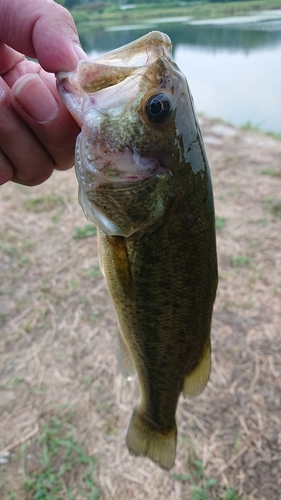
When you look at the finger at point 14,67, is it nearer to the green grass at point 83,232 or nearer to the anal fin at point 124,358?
A: the anal fin at point 124,358

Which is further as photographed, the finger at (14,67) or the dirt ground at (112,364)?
the dirt ground at (112,364)

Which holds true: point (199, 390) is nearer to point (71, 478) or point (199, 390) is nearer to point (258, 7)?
point (71, 478)

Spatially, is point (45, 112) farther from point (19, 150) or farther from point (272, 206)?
point (272, 206)

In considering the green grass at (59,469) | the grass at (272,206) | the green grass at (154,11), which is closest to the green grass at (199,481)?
the green grass at (59,469)

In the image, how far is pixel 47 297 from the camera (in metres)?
3.42

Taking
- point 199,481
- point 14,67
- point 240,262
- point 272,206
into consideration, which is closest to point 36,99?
point 14,67

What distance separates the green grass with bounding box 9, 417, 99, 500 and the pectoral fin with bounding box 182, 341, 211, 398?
1123mm

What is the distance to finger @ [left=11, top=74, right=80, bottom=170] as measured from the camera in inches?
49.1

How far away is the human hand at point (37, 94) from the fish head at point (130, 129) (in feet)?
0.37

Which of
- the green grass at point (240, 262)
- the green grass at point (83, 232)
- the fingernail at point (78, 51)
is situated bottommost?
the green grass at point (240, 262)

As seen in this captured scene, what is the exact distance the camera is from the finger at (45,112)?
125cm

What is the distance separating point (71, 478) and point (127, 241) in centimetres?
180

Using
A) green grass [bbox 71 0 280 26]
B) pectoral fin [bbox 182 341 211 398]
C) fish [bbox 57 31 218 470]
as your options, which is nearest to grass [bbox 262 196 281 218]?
pectoral fin [bbox 182 341 211 398]

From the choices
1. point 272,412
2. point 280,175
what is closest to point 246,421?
point 272,412
